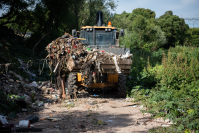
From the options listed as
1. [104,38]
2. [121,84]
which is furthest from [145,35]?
[121,84]

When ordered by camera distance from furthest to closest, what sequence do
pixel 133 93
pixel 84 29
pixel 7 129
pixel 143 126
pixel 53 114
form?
pixel 84 29, pixel 133 93, pixel 53 114, pixel 143 126, pixel 7 129

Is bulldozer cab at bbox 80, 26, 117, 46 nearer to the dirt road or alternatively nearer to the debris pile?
the dirt road

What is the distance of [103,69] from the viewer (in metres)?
6.68

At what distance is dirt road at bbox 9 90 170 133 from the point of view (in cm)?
448

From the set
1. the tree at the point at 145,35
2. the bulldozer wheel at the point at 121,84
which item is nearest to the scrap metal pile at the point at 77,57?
the bulldozer wheel at the point at 121,84

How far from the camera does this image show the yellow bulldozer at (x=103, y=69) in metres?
6.68

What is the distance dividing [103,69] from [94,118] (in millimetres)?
1925

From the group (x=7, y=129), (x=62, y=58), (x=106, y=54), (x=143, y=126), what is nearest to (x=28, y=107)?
(x=62, y=58)

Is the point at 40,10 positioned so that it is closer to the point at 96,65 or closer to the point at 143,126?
the point at 96,65

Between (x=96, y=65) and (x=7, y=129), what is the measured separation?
337 cm

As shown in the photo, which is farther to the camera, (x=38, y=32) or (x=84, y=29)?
(x=38, y=32)

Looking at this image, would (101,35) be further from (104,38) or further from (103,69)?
(103,69)

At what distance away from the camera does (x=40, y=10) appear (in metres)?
16.6

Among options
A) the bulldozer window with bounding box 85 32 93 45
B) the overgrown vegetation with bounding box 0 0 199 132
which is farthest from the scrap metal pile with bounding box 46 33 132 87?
the bulldozer window with bounding box 85 32 93 45
